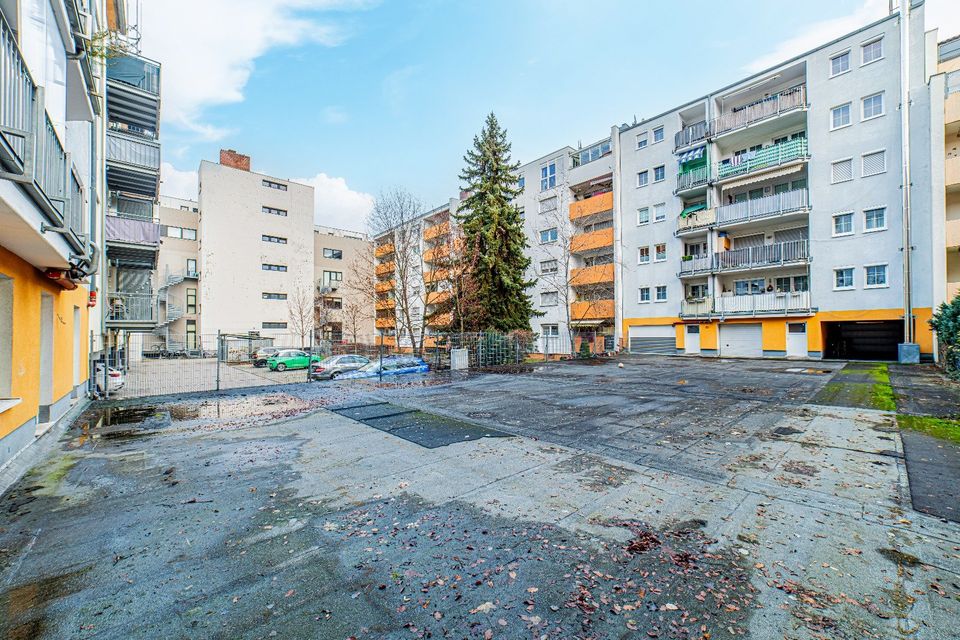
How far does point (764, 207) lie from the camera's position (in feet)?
83.6

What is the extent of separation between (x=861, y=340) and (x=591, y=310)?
16918mm

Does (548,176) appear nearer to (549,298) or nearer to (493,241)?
(549,298)

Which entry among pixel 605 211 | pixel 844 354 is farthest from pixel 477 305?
pixel 844 354

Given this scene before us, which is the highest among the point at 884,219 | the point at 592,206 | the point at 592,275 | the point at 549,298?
the point at 592,206

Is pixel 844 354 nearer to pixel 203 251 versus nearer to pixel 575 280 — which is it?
pixel 575 280

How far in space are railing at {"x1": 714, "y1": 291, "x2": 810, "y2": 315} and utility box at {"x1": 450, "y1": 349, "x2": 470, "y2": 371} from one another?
17.3 meters

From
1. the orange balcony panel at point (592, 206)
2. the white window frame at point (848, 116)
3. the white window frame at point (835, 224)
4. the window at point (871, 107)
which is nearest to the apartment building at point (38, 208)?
the orange balcony panel at point (592, 206)

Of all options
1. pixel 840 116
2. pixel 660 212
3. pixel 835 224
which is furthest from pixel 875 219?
pixel 660 212

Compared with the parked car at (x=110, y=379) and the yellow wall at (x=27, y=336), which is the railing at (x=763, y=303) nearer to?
the yellow wall at (x=27, y=336)

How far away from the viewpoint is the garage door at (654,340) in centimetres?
2941

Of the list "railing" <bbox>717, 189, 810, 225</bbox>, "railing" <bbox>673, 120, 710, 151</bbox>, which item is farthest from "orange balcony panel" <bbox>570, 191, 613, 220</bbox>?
"railing" <bbox>717, 189, 810, 225</bbox>

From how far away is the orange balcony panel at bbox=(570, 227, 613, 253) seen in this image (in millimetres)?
32875

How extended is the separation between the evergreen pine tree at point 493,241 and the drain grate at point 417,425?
564 inches

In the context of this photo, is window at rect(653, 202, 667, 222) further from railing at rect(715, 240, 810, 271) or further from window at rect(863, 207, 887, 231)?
window at rect(863, 207, 887, 231)
